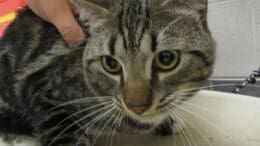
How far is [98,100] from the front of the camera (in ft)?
3.29

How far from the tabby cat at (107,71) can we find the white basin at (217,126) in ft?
0.11

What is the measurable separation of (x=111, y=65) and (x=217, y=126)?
0.34 metres

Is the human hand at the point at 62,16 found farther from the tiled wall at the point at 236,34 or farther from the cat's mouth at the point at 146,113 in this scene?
the tiled wall at the point at 236,34

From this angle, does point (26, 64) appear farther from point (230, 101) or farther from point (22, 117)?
point (230, 101)

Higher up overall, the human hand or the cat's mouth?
the human hand

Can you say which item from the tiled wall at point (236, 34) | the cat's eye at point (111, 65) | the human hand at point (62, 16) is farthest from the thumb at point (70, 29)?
the tiled wall at point (236, 34)

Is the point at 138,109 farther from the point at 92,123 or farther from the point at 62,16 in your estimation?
the point at 62,16

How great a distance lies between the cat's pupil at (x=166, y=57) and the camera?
0.90 m

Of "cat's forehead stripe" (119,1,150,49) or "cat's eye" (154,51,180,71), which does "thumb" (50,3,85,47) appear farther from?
"cat's eye" (154,51,180,71)

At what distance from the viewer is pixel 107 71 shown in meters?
0.98

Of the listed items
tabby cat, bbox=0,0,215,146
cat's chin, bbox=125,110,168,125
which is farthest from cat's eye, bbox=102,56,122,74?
cat's chin, bbox=125,110,168,125

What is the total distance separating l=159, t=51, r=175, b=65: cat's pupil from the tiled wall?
72 cm

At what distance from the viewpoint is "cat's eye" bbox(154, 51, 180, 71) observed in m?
0.90

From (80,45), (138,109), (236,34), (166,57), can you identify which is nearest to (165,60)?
(166,57)
